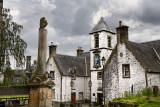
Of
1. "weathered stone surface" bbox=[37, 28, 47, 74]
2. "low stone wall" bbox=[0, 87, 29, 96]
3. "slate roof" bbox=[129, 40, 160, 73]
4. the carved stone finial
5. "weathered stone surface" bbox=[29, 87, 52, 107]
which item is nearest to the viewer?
"weathered stone surface" bbox=[29, 87, 52, 107]

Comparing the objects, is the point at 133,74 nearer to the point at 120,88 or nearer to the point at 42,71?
the point at 120,88

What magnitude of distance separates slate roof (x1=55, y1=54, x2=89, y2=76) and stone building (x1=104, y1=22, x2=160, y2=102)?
9446 millimetres

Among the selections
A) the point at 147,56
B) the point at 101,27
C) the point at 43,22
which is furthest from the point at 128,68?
the point at 43,22

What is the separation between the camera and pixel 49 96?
11195mm

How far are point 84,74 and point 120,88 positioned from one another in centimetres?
1248

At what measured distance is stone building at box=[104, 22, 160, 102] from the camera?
23.0m

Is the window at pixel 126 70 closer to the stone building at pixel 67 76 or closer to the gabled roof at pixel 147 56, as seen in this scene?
the gabled roof at pixel 147 56

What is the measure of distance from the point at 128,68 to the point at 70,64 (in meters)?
14.3

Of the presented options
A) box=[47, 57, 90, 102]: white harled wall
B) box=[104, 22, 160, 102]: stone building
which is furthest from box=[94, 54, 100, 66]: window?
box=[104, 22, 160, 102]: stone building

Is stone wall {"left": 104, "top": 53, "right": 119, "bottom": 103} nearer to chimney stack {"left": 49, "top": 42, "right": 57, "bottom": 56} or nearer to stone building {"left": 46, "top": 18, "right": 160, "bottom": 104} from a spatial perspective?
stone building {"left": 46, "top": 18, "right": 160, "bottom": 104}

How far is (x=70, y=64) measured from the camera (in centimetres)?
3612

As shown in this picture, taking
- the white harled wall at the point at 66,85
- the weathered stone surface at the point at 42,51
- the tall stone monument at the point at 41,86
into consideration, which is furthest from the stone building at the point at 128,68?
the weathered stone surface at the point at 42,51

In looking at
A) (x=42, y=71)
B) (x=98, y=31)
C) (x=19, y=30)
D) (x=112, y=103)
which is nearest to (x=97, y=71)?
(x=98, y=31)

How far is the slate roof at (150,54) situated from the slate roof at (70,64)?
1339 centimetres
